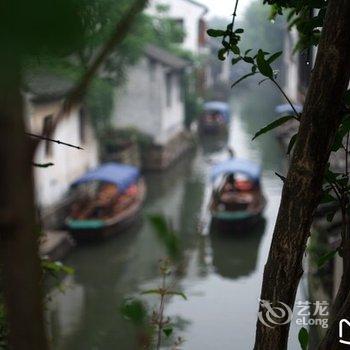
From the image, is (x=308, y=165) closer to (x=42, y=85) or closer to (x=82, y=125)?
(x=42, y=85)

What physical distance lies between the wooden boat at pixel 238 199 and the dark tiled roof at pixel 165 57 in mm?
6542

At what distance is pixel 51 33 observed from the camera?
0.71 metres

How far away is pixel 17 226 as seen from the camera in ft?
2.32

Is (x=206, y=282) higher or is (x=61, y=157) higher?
(x=61, y=157)

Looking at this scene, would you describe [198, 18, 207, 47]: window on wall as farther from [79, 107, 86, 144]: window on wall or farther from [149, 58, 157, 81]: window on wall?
[79, 107, 86, 144]: window on wall

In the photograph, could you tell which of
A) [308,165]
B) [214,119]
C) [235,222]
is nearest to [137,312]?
[308,165]

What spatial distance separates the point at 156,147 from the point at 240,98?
101 feet

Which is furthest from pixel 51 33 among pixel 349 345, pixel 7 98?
pixel 349 345

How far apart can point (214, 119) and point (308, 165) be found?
32168mm

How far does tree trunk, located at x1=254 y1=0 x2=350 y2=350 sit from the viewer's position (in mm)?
1803

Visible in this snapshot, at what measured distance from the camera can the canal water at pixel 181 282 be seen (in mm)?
10411

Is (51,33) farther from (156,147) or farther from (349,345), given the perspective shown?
(156,147)

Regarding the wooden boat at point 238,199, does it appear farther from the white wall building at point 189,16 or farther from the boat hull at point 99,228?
the white wall building at point 189,16

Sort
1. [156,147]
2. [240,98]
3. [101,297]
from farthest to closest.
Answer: [240,98] → [156,147] → [101,297]
